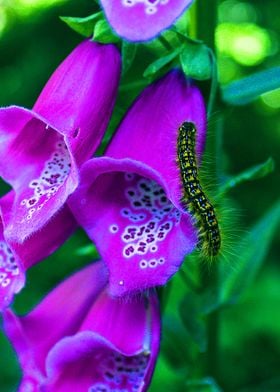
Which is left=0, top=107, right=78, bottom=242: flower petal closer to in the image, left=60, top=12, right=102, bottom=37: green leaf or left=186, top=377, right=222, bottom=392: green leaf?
left=60, top=12, right=102, bottom=37: green leaf

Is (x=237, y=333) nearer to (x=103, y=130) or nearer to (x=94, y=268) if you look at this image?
(x=94, y=268)

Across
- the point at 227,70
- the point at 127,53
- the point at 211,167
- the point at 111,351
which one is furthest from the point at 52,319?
the point at 227,70

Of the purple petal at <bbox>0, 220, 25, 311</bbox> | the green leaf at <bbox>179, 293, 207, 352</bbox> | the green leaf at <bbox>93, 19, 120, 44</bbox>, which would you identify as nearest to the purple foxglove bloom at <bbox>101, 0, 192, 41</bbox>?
the green leaf at <bbox>93, 19, 120, 44</bbox>

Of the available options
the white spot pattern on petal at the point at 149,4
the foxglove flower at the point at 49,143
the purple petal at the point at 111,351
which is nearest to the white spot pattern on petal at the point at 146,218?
the foxglove flower at the point at 49,143

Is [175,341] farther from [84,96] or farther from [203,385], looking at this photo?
[84,96]

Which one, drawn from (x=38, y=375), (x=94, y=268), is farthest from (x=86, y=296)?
(x=38, y=375)

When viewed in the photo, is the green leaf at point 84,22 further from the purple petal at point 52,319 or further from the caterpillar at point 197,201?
the purple petal at point 52,319

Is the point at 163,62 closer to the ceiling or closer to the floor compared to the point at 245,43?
closer to the ceiling
